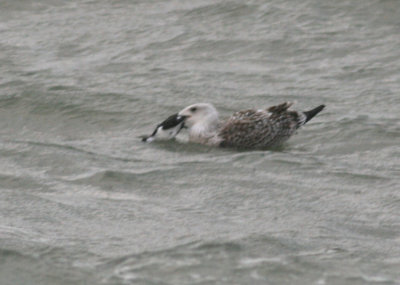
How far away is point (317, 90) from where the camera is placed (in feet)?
46.6

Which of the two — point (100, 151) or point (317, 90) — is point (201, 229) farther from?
point (317, 90)

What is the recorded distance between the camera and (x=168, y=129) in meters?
12.2

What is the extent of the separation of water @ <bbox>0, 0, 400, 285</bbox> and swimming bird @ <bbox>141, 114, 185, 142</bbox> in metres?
0.20

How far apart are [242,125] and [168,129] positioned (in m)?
0.79

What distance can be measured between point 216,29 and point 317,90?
129 inches

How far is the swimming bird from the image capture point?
12.1 meters

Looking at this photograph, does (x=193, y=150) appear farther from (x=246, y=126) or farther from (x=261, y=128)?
Result: (x=261, y=128)

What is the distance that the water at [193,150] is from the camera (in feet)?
25.0

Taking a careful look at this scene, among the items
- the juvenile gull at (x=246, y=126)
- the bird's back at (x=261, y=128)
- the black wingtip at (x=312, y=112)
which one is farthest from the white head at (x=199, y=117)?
the black wingtip at (x=312, y=112)

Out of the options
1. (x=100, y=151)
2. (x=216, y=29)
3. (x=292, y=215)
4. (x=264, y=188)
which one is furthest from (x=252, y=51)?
(x=292, y=215)

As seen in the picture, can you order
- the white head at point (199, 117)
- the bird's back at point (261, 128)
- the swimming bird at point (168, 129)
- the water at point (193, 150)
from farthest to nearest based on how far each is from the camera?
the white head at point (199, 117) < the swimming bird at point (168, 129) < the bird's back at point (261, 128) < the water at point (193, 150)

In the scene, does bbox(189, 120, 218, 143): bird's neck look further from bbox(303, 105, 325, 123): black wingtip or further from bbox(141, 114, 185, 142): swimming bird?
bbox(303, 105, 325, 123): black wingtip

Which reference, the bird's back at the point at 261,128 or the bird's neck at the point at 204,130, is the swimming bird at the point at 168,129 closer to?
the bird's neck at the point at 204,130

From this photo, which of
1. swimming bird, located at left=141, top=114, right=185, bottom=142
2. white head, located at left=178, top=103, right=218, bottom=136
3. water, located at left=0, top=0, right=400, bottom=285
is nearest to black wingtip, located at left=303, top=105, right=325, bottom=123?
water, located at left=0, top=0, right=400, bottom=285
